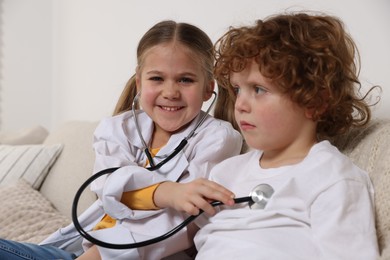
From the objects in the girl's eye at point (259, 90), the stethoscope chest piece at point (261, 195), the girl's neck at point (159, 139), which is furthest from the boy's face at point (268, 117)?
the girl's neck at point (159, 139)

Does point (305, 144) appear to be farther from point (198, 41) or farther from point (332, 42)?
point (198, 41)

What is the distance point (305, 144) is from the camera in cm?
118

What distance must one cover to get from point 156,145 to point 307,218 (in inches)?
23.5

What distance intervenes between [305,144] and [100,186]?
567 millimetres

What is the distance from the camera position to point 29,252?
4.66 ft

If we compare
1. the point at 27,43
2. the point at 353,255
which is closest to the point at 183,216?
the point at 353,255

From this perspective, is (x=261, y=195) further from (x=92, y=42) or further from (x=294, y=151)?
(x=92, y=42)

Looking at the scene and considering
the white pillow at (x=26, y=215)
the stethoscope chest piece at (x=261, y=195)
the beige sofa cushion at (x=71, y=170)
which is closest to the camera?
the stethoscope chest piece at (x=261, y=195)

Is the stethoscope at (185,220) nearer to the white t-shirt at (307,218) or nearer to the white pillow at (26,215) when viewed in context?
the white t-shirt at (307,218)

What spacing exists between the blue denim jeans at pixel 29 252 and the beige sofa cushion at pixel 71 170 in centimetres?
59

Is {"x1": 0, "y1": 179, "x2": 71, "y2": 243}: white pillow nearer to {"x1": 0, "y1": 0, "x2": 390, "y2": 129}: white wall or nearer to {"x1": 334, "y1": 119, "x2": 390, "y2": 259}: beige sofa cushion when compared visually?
{"x1": 0, "y1": 0, "x2": 390, "y2": 129}: white wall

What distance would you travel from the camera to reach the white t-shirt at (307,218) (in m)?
0.99

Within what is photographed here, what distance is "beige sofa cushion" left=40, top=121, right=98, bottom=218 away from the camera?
2.22 m

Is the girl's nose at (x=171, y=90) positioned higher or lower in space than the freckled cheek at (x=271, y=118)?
lower
